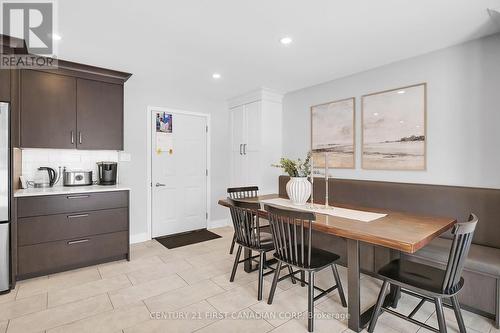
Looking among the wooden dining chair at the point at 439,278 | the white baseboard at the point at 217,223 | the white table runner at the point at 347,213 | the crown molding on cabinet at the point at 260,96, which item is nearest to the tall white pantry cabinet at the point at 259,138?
the crown molding on cabinet at the point at 260,96

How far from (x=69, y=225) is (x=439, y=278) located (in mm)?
3388

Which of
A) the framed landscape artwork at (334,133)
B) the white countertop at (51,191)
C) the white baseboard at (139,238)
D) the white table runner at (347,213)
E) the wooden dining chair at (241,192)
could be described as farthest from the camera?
the white baseboard at (139,238)

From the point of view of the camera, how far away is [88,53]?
2.75m

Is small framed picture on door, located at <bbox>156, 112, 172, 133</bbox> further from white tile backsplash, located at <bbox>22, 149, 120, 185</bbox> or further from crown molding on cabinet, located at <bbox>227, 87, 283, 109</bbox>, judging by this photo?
crown molding on cabinet, located at <bbox>227, 87, 283, 109</bbox>

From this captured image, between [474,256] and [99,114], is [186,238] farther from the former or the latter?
[474,256]

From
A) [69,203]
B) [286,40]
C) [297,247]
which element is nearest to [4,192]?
[69,203]

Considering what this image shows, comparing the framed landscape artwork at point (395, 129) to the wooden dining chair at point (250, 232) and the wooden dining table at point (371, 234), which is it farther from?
the wooden dining chair at point (250, 232)

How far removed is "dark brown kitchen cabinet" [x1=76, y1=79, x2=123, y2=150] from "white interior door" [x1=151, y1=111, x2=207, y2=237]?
733 millimetres

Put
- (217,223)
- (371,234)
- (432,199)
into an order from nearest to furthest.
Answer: (371,234) → (432,199) → (217,223)

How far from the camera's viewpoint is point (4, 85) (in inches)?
96.5

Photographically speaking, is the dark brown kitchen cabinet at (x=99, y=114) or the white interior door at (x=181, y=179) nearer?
the dark brown kitchen cabinet at (x=99, y=114)

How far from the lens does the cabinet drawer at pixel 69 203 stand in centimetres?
263

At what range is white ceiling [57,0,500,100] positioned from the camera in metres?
1.96

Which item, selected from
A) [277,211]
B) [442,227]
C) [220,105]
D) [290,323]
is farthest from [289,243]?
[220,105]
